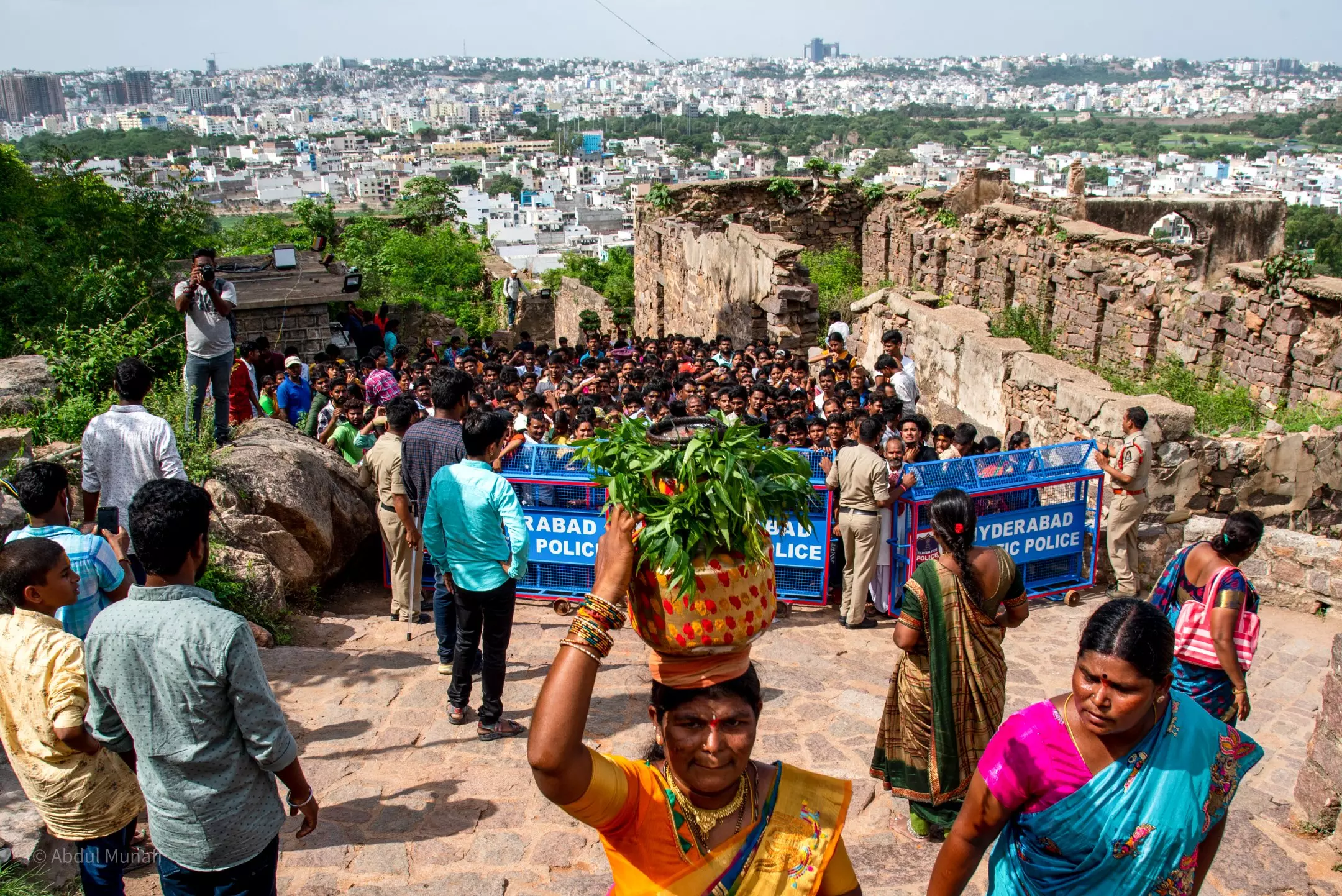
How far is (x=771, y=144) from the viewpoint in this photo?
5664 inches

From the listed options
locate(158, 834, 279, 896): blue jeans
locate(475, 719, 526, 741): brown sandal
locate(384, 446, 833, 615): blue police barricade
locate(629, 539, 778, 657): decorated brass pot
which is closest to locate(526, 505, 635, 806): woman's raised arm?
Answer: locate(629, 539, 778, 657): decorated brass pot

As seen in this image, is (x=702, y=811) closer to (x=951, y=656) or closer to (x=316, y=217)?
(x=951, y=656)

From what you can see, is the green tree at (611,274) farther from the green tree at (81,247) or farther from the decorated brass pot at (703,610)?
the decorated brass pot at (703,610)

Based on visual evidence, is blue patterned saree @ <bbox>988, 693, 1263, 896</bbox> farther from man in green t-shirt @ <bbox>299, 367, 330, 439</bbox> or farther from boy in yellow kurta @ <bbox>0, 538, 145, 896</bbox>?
man in green t-shirt @ <bbox>299, 367, 330, 439</bbox>

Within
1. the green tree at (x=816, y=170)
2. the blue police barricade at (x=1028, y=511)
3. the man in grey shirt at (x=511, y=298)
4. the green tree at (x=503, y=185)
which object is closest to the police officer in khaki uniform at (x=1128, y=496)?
the blue police barricade at (x=1028, y=511)

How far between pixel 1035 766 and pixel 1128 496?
505 cm

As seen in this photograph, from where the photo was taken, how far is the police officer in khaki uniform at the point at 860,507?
659cm

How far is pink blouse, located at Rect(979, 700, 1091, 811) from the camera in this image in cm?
263

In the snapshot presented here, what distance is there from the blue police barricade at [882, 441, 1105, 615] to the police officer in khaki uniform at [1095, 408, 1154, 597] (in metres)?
0.15

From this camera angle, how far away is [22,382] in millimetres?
7125

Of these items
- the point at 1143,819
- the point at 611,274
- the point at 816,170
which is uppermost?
the point at 816,170

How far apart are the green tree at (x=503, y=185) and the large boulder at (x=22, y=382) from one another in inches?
4654

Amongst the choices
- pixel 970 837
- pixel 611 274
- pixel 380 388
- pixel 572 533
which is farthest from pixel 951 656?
pixel 611 274

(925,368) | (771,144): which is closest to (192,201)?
(925,368)
